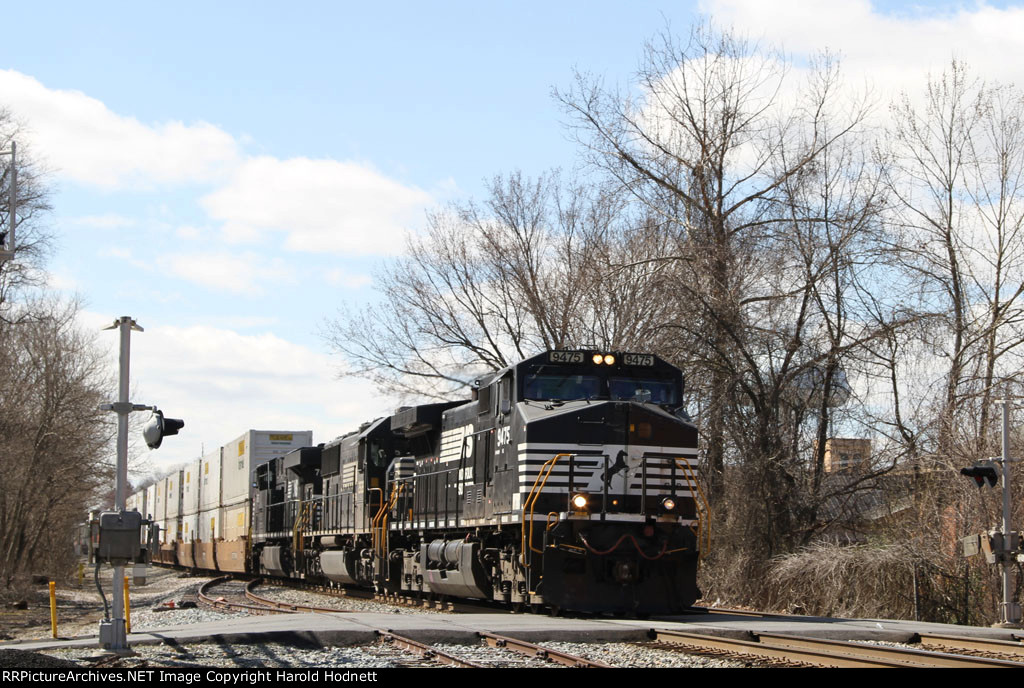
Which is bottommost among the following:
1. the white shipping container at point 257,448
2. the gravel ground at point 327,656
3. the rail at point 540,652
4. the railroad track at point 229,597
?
the railroad track at point 229,597

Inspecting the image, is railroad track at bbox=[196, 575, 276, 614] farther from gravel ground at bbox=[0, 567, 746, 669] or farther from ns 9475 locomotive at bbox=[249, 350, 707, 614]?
gravel ground at bbox=[0, 567, 746, 669]

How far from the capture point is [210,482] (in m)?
42.9

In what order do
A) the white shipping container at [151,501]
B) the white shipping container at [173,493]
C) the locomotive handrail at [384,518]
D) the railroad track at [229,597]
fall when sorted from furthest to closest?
the white shipping container at [151,501] < the white shipping container at [173,493] < the locomotive handrail at [384,518] < the railroad track at [229,597]

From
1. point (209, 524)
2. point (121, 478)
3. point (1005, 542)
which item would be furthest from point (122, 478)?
point (209, 524)

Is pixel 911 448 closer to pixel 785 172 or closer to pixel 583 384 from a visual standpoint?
pixel 785 172

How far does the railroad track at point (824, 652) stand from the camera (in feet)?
31.7

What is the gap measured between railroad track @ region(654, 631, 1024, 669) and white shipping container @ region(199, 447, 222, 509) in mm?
31703

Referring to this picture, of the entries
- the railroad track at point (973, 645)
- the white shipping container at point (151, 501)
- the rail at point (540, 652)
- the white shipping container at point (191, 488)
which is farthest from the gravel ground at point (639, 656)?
the white shipping container at point (151, 501)

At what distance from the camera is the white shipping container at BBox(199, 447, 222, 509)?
41.4 metres

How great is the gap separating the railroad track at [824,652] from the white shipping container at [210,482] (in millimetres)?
31703

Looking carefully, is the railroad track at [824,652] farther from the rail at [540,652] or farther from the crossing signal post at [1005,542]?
the crossing signal post at [1005,542]

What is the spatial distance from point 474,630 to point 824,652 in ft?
12.4

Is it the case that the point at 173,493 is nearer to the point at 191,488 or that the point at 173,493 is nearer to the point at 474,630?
the point at 191,488

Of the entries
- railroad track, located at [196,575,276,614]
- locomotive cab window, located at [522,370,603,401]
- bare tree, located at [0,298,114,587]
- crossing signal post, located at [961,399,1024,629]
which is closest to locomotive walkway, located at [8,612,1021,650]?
crossing signal post, located at [961,399,1024,629]
